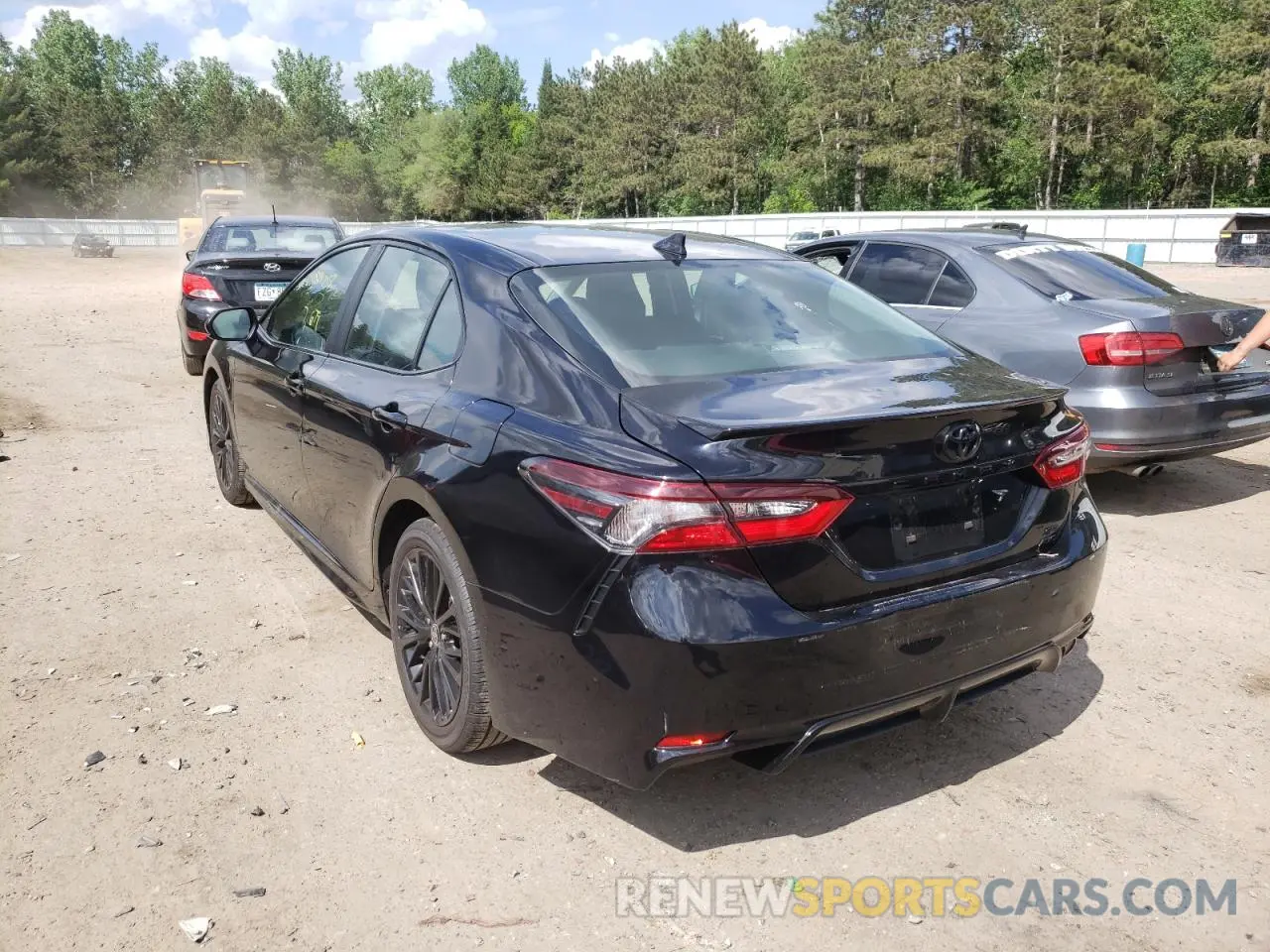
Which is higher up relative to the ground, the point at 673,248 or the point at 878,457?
the point at 673,248

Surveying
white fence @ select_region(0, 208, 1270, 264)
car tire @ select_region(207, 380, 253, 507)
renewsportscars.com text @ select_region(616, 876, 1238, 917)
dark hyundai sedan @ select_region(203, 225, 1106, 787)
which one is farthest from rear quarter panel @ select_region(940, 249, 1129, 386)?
white fence @ select_region(0, 208, 1270, 264)

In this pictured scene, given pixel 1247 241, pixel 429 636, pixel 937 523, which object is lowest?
pixel 429 636

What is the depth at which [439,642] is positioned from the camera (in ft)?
10.6

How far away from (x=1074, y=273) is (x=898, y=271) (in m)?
1.13

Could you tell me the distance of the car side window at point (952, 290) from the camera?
6352 millimetres

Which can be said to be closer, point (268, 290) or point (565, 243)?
point (565, 243)

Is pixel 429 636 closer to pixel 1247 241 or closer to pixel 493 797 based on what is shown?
pixel 493 797

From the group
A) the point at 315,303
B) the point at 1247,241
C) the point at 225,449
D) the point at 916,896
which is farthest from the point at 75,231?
the point at 916,896

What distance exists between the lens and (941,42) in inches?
2203

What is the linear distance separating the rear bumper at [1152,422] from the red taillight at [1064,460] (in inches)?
107

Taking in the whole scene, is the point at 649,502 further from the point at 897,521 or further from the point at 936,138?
the point at 936,138

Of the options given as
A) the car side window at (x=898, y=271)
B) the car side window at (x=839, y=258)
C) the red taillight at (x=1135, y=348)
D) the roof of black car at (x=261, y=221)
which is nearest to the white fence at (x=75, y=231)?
the roof of black car at (x=261, y=221)

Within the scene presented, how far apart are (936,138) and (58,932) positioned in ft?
192

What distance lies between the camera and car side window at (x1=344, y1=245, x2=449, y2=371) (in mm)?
3561
